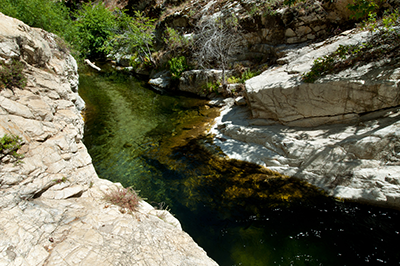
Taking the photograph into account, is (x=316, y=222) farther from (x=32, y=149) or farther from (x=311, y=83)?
(x=32, y=149)

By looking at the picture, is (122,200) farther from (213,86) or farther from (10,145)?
(213,86)

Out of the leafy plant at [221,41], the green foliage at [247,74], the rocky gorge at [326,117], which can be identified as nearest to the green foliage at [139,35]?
Result: the leafy plant at [221,41]

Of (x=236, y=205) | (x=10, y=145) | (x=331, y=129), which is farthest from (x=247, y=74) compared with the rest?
(x=10, y=145)

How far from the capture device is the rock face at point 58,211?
129 inches

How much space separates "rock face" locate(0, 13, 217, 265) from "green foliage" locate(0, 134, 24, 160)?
5.7 inches

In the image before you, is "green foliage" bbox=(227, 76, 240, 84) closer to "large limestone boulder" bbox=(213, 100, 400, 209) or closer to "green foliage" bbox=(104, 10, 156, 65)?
"large limestone boulder" bbox=(213, 100, 400, 209)

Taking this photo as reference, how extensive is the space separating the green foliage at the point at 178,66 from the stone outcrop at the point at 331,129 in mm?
8057

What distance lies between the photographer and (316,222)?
16.6 feet

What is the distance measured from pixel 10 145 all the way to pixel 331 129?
9058 millimetres

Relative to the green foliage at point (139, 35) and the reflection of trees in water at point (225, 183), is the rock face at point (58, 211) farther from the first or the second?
the green foliage at point (139, 35)

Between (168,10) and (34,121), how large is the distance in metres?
21.2

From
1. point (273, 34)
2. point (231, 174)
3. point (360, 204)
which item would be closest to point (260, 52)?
point (273, 34)

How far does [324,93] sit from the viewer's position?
7285 millimetres

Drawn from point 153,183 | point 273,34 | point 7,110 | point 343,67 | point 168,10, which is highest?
point 168,10
